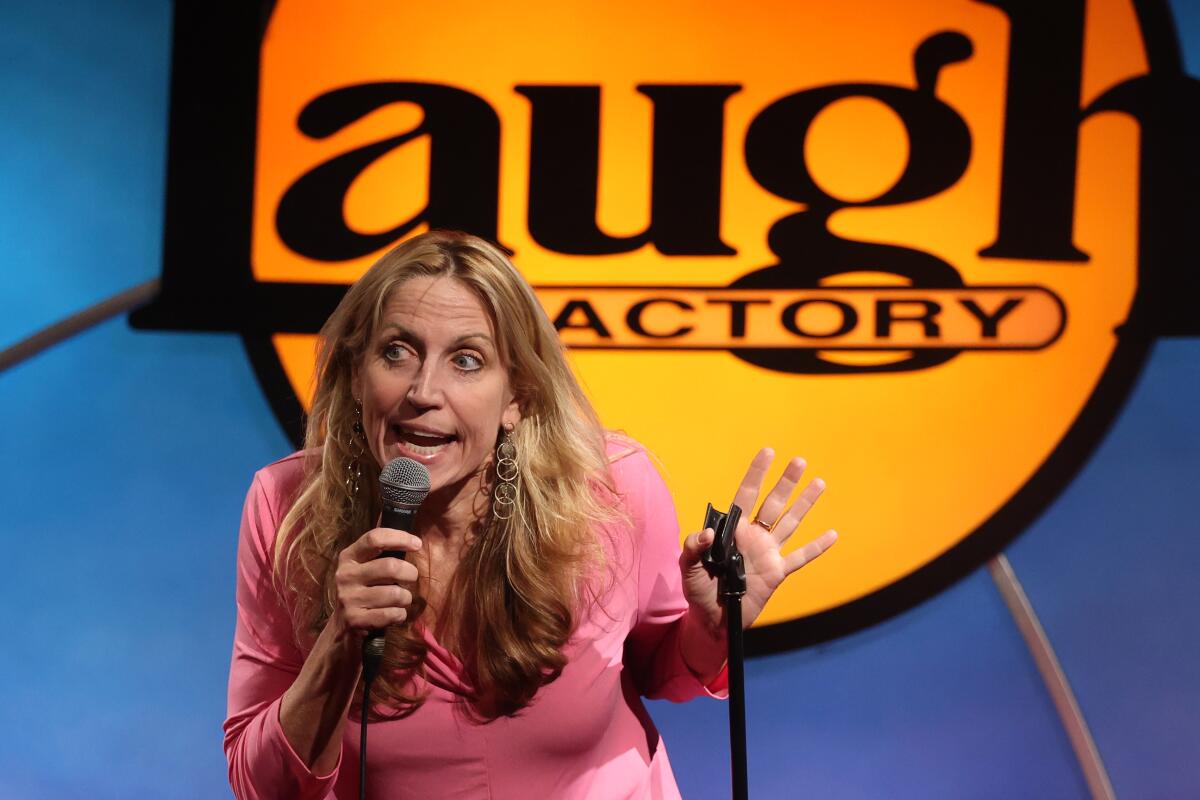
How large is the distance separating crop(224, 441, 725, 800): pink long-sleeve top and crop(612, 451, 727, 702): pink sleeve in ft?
0.03

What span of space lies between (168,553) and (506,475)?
1.20m

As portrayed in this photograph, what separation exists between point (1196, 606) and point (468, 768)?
1.63 metres

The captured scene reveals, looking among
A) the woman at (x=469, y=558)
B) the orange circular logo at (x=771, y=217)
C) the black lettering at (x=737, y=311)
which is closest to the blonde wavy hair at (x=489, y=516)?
the woman at (x=469, y=558)

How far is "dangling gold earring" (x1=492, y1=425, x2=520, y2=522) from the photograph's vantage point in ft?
5.25

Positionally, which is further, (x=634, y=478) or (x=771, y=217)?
(x=771, y=217)

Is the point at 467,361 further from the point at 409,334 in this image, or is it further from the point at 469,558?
the point at 469,558

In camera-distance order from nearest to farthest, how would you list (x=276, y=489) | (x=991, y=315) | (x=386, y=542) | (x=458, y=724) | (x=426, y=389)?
(x=386, y=542), (x=426, y=389), (x=458, y=724), (x=276, y=489), (x=991, y=315)

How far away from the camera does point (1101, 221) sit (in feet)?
7.57

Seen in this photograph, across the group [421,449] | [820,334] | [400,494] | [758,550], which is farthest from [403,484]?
[820,334]

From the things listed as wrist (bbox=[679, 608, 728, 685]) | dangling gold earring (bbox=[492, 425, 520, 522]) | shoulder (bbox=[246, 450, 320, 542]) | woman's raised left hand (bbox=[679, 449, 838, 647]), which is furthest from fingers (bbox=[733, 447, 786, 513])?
shoulder (bbox=[246, 450, 320, 542])

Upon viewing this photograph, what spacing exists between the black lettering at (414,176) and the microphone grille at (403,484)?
1292mm

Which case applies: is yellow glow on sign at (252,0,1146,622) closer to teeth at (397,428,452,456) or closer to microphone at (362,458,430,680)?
teeth at (397,428,452,456)

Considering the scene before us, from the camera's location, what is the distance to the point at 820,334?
235cm

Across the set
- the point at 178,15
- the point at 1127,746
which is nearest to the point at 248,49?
the point at 178,15
